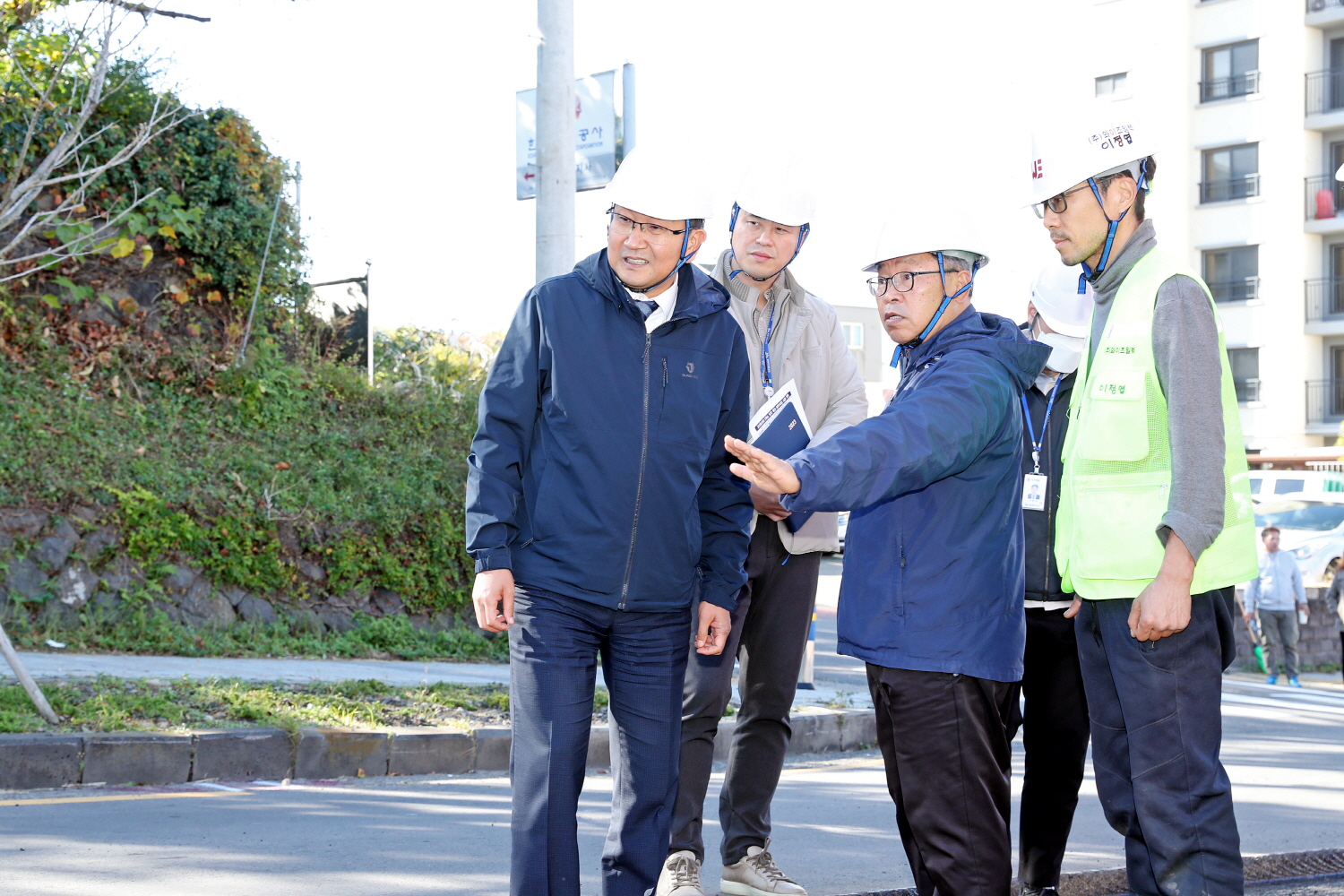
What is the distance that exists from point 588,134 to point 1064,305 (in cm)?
616

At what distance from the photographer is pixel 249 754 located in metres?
6.77

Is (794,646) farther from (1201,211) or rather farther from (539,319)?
(1201,211)

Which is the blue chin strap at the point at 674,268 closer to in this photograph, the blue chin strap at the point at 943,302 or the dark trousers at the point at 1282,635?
the blue chin strap at the point at 943,302

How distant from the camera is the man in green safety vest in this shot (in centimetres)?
319

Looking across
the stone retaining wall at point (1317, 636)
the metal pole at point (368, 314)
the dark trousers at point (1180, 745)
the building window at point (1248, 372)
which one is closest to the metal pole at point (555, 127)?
the dark trousers at point (1180, 745)

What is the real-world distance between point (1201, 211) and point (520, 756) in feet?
141

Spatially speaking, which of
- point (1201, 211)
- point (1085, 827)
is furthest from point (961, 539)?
point (1201, 211)

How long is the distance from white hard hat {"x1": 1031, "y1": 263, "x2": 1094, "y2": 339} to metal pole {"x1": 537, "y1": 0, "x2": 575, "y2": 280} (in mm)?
4587

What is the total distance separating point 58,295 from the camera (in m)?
13.3

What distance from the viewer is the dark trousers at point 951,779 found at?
10.7 ft

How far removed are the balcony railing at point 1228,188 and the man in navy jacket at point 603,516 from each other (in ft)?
138

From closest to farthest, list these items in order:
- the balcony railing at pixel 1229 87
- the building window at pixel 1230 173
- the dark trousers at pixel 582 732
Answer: the dark trousers at pixel 582 732, the balcony railing at pixel 1229 87, the building window at pixel 1230 173

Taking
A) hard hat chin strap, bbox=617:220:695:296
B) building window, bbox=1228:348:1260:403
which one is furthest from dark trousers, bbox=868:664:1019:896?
building window, bbox=1228:348:1260:403

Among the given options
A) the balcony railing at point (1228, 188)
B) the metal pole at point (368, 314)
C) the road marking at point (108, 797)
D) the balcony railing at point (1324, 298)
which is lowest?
the road marking at point (108, 797)
